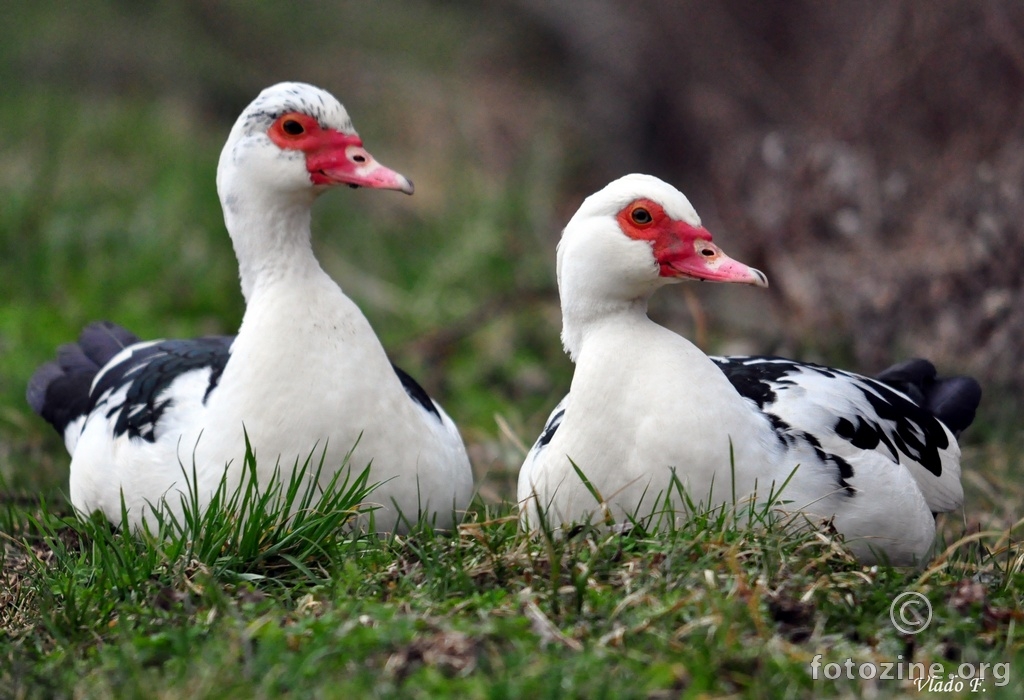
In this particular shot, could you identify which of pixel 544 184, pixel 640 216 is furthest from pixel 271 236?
pixel 544 184

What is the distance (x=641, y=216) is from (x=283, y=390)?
1.35 metres

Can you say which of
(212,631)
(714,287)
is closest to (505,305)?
(714,287)

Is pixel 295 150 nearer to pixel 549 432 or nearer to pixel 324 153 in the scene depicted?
pixel 324 153

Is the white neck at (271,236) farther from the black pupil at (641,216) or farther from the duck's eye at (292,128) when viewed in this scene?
the black pupil at (641,216)

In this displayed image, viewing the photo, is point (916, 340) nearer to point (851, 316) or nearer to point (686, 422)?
point (851, 316)

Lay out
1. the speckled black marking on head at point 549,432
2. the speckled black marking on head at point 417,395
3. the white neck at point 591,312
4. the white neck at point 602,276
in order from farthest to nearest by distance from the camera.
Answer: the speckled black marking on head at point 417,395, the speckled black marking on head at point 549,432, the white neck at point 591,312, the white neck at point 602,276

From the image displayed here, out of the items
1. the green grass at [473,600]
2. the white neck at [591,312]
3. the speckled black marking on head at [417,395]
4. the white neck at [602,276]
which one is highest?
the white neck at [602,276]

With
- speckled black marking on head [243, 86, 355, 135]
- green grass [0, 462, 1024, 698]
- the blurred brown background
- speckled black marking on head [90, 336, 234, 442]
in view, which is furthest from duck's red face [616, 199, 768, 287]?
the blurred brown background

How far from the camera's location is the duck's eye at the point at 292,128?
4.52 m

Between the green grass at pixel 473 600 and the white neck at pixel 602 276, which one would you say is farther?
the white neck at pixel 602 276

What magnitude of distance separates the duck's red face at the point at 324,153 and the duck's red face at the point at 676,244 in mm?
903

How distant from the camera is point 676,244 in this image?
409cm

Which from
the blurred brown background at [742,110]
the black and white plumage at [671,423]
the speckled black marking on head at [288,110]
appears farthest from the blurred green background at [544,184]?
the speckled black marking on head at [288,110]

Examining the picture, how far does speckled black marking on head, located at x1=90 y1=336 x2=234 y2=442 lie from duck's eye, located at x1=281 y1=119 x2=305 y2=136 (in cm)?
92
